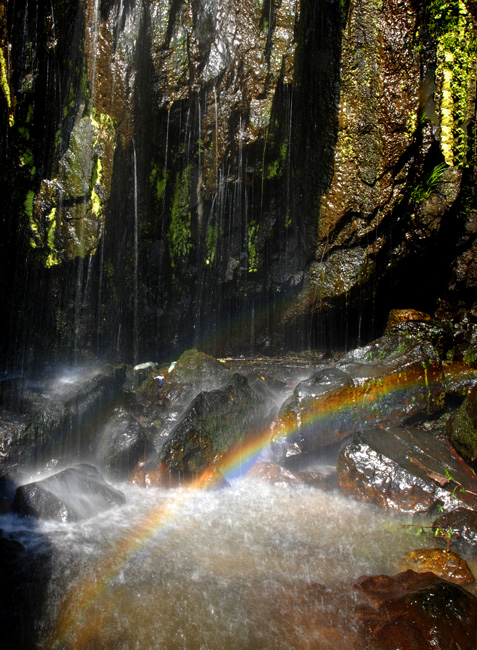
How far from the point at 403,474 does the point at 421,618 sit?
1877 millimetres

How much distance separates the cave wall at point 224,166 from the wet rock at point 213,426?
2.85 m

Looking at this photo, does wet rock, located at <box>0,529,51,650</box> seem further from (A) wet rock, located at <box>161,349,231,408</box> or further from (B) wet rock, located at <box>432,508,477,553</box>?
(B) wet rock, located at <box>432,508,477,553</box>

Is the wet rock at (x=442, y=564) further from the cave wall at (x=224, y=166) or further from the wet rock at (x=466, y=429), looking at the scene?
the cave wall at (x=224, y=166)

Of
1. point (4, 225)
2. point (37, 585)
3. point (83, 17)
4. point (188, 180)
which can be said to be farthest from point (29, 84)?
point (37, 585)

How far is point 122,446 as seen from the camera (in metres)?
5.02

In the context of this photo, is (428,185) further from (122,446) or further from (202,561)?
(202,561)

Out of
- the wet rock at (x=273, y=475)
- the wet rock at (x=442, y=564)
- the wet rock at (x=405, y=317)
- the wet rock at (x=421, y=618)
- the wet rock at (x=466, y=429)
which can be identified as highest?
the wet rock at (x=405, y=317)

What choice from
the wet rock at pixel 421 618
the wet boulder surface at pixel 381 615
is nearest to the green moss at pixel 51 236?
the wet boulder surface at pixel 381 615

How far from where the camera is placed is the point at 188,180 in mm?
7188

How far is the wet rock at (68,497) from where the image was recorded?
376 cm

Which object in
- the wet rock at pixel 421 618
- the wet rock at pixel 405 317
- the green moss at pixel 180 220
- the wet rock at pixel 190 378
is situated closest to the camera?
the wet rock at pixel 421 618

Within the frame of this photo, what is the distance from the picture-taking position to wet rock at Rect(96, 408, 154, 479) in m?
4.91

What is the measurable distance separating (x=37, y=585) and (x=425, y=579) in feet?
9.54

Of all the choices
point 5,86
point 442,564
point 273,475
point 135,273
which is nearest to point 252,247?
point 135,273
